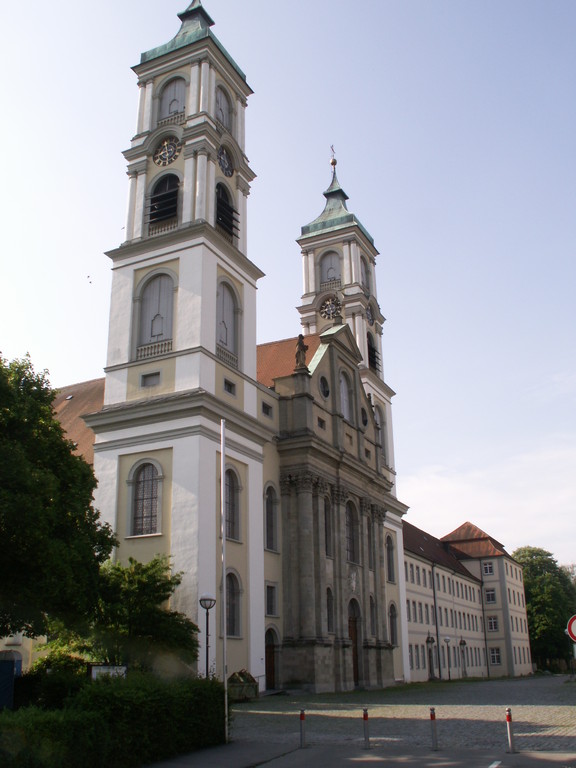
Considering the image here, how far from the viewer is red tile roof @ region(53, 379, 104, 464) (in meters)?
42.3

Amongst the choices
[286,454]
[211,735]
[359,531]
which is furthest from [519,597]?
[211,735]

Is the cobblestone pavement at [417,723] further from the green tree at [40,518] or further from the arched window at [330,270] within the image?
the arched window at [330,270]

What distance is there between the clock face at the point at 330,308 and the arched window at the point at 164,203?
20.4 meters

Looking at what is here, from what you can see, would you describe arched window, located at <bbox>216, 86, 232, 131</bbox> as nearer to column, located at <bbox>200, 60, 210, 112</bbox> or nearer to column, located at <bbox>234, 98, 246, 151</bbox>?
column, located at <bbox>234, 98, 246, 151</bbox>

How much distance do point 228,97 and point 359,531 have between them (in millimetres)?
24037

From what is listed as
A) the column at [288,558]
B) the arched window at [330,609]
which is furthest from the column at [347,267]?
the arched window at [330,609]

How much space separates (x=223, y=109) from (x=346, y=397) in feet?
56.1

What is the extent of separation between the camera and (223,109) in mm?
41844

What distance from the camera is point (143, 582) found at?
29.4 m

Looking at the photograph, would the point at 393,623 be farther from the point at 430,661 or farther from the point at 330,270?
the point at 330,270

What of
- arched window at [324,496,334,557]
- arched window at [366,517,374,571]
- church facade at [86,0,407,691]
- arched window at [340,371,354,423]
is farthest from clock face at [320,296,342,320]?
arched window at [324,496,334,557]

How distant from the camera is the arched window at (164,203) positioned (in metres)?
37.9

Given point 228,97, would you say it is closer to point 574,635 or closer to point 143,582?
point 143,582

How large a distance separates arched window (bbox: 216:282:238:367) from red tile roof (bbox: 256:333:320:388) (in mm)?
7475
